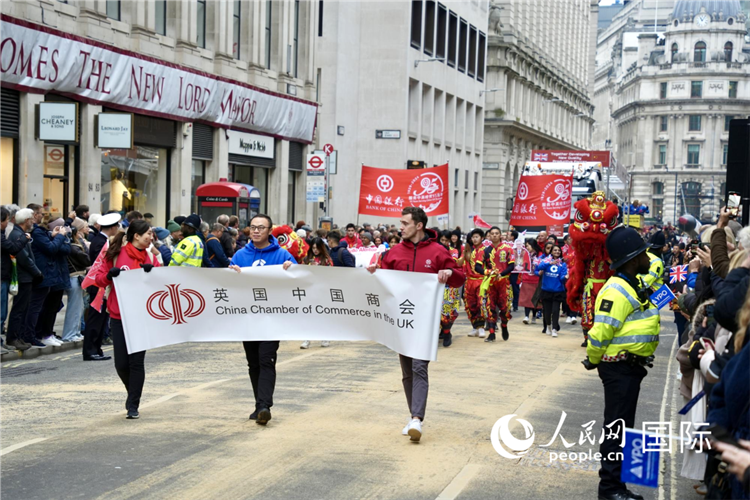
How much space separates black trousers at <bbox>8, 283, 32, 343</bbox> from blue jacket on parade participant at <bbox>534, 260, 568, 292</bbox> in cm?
983

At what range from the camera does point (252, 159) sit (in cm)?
3366

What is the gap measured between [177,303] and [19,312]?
4927 millimetres

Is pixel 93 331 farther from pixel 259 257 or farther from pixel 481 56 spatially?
pixel 481 56

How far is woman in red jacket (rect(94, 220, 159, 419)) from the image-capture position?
9.45 m

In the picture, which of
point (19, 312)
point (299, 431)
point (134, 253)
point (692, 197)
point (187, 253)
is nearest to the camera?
point (299, 431)

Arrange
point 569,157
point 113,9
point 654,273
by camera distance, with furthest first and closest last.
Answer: point 569,157 → point 113,9 → point 654,273

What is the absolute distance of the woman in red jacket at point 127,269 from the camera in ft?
31.0

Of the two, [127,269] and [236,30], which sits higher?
[236,30]

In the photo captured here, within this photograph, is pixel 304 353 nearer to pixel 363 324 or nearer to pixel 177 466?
pixel 363 324

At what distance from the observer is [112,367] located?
12.9 meters

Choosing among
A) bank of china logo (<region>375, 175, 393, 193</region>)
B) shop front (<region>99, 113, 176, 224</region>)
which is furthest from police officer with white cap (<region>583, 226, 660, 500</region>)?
shop front (<region>99, 113, 176, 224</region>)

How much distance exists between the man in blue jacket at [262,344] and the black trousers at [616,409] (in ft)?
10.9

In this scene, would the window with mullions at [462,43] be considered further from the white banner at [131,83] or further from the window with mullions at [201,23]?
the window with mullions at [201,23]

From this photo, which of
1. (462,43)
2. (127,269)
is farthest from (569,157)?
(127,269)
